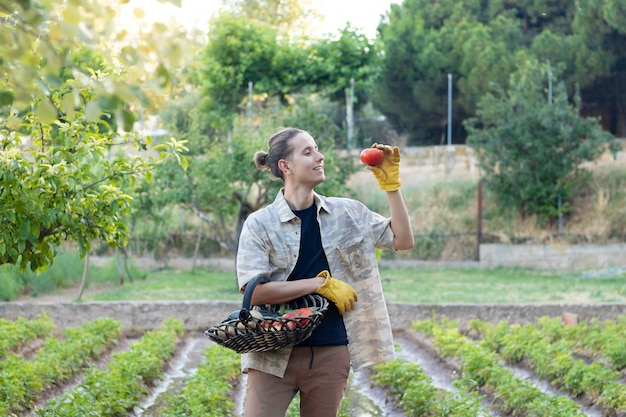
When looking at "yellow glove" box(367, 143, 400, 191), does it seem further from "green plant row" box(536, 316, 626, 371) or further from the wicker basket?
"green plant row" box(536, 316, 626, 371)

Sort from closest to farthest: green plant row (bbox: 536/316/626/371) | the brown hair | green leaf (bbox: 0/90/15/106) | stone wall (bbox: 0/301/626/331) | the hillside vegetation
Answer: green leaf (bbox: 0/90/15/106)
the brown hair
green plant row (bbox: 536/316/626/371)
stone wall (bbox: 0/301/626/331)
the hillside vegetation

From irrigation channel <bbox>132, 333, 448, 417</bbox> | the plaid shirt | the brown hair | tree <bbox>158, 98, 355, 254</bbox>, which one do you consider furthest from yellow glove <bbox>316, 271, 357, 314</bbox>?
tree <bbox>158, 98, 355, 254</bbox>

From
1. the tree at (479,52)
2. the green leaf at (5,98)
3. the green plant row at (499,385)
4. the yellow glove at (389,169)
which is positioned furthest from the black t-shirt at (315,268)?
the tree at (479,52)

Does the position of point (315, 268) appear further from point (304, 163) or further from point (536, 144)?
point (536, 144)

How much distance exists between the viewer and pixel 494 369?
752 cm

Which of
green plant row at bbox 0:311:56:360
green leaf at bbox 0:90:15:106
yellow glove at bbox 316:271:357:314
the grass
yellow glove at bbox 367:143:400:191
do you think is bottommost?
the grass

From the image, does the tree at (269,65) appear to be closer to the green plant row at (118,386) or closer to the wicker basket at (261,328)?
the green plant row at (118,386)

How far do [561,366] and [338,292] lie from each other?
172 inches

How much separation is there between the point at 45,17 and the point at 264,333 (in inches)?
62.2

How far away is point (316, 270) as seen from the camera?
12.9ft

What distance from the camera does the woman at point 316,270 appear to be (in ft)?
12.5

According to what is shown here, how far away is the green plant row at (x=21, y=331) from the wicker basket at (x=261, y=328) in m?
5.11

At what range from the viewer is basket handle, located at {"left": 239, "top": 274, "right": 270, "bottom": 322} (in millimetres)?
3551

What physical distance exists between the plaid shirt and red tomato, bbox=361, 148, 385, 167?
0.81 feet
